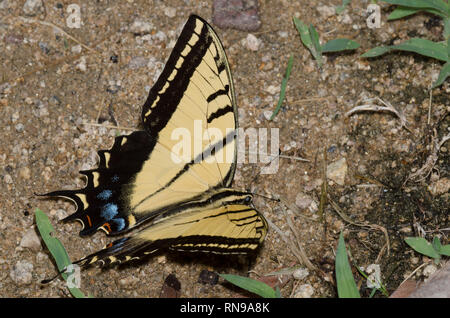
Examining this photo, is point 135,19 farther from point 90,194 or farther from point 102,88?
point 90,194

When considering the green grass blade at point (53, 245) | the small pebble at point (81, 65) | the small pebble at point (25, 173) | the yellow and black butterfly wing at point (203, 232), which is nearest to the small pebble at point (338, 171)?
the yellow and black butterfly wing at point (203, 232)

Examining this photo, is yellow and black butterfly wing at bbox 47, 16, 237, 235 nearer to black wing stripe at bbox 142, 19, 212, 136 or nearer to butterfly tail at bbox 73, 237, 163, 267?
black wing stripe at bbox 142, 19, 212, 136

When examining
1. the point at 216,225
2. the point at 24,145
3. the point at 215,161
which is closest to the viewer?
the point at 216,225

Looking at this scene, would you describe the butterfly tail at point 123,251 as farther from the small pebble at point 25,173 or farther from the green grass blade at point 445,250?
the green grass blade at point 445,250

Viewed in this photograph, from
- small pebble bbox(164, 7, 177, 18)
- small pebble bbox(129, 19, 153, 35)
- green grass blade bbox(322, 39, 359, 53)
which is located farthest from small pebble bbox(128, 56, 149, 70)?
green grass blade bbox(322, 39, 359, 53)

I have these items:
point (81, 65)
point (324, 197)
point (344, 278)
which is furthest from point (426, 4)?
point (81, 65)
